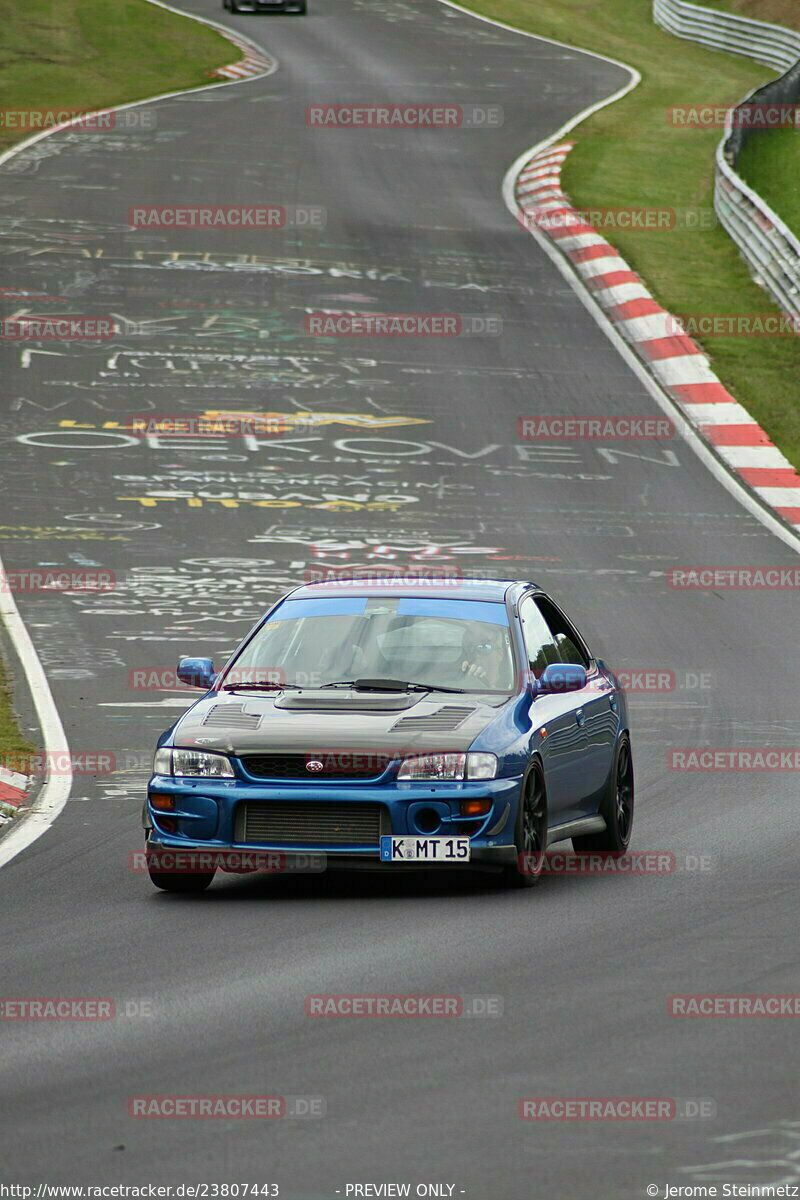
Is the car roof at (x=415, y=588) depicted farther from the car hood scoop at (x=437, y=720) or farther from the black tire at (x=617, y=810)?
the car hood scoop at (x=437, y=720)

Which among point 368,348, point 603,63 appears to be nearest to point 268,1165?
point 368,348

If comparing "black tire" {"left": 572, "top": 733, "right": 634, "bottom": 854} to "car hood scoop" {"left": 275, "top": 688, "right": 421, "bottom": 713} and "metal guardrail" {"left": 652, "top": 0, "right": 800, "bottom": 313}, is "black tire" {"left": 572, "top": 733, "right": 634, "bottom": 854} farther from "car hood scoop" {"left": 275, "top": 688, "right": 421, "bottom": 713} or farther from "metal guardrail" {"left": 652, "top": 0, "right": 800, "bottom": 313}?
"metal guardrail" {"left": 652, "top": 0, "right": 800, "bottom": 313}

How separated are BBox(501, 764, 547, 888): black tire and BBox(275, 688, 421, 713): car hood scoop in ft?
2.34

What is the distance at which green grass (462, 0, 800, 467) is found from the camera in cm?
2600

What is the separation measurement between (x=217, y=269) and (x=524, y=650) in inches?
828

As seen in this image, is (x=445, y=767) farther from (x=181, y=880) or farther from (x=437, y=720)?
(x=181, y=880)

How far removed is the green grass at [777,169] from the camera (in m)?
32.7

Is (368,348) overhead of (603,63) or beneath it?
overhead

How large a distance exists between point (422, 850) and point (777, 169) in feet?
94.4

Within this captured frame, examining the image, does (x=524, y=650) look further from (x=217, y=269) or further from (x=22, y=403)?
(x=217, y=269)

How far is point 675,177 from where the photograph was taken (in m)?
36.4

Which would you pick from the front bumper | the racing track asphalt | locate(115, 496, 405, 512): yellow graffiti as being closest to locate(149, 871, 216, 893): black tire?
the racing track asphalt

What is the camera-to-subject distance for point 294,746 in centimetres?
915

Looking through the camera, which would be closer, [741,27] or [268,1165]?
[268,1165]
